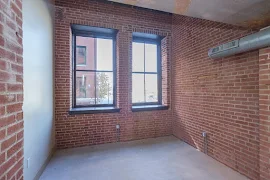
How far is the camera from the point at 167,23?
4223mm

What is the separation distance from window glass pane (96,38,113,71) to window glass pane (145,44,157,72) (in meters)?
1.04

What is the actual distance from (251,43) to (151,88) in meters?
2.70

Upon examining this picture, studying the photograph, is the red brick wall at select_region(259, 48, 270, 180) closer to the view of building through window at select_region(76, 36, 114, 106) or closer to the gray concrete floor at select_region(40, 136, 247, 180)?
the gray concrete floor at select_region(40, 136, 247, 180)

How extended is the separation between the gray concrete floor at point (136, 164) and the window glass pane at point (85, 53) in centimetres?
196

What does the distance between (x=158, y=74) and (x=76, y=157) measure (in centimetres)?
298

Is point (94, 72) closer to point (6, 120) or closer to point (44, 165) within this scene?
point (44, 165)

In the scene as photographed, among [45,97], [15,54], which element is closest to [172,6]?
[15,54]

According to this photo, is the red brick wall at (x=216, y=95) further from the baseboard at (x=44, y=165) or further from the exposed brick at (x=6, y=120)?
the baseboard at (x=44, y=165)

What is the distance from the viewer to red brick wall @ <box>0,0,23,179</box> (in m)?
0.96


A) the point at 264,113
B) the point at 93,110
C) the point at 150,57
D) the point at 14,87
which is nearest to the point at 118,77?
the point at 93,110

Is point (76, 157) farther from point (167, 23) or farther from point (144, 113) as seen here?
point (167, 23)

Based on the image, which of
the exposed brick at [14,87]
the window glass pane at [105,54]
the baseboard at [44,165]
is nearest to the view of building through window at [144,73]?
the window glass pane at [105,54]

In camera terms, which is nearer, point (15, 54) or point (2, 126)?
point (2, 126)

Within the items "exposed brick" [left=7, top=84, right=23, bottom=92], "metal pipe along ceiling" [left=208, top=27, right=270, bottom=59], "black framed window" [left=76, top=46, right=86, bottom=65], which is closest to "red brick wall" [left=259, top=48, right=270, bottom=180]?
"metal pipe along ceiling" [left=208, top=27, right=270, bottom=59]
